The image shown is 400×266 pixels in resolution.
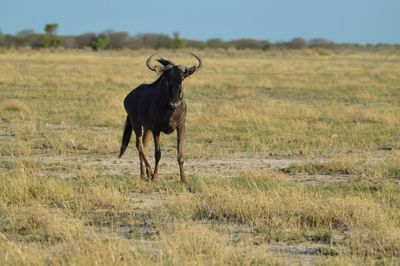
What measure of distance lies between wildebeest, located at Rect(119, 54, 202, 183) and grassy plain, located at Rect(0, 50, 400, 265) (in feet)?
1.70

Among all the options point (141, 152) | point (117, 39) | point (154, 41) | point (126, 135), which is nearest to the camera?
point (141, 152)

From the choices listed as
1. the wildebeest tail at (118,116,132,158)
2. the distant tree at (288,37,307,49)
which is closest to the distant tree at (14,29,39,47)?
the distant tree at (288,37,307,49)

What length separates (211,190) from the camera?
9117mm

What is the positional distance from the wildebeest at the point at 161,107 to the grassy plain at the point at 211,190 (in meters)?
0.52

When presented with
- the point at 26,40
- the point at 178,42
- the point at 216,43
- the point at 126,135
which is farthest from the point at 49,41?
the point at 126,135

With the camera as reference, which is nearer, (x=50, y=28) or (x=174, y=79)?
(x=174, y=79)

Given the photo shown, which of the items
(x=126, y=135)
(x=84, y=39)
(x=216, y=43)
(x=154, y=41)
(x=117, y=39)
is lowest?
(x=216, y=43)

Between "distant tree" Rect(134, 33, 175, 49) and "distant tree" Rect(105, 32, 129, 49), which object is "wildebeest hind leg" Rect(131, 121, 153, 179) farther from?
"distant tree" Rect(134, 33, 175, 49)

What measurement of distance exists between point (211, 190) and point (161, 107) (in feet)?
7.20

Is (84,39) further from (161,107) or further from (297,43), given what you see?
(161,107)

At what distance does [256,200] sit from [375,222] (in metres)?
1.42

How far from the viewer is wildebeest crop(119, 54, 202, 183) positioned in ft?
34.6

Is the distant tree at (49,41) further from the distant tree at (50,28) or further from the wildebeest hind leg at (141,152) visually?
the wildebeest hind leg at (141,152)

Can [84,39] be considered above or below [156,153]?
below
